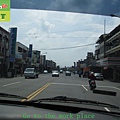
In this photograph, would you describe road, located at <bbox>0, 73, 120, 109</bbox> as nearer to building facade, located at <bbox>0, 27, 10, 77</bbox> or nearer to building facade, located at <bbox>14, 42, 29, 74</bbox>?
building facade, located at <bbox>0, 27, 10, 77</bbox>

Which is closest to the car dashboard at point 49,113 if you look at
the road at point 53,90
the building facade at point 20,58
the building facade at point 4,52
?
the road at point 53,90

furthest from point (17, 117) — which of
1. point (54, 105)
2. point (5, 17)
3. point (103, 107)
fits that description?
point (5, 17)

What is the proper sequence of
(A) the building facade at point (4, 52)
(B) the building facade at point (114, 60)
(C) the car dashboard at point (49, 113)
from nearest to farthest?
(C) the car dashboard at point (49, 113) < (B) the building facade at point (114, 60) < (A) the building facade at point (4, 52)

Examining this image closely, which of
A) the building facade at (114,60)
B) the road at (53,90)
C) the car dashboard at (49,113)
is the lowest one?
the road at (53,90)

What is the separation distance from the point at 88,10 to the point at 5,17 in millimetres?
3143

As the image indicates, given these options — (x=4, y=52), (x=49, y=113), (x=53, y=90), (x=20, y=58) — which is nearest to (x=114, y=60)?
(x=4, y=52)

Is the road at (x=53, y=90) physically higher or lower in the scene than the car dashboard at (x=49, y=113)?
lower

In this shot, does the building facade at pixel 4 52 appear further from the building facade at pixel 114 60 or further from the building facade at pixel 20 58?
the building facade at pixel 114 60

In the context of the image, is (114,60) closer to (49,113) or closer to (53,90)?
(53,90)

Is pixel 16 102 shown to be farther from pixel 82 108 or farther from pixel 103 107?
pixel 103 107

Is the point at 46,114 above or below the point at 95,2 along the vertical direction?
below

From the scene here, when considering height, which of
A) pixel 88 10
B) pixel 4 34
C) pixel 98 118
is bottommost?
pixel 98 118

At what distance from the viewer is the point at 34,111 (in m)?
3.91

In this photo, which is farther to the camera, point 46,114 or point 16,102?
point 16,102
